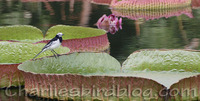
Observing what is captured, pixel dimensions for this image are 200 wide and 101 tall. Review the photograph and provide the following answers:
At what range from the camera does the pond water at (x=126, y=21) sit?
9359 millimetres

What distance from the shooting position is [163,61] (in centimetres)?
601

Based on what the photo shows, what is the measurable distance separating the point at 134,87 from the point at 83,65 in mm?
1069

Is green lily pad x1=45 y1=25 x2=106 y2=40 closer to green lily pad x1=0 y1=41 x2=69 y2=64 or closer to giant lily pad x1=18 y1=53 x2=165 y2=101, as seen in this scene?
green lily pad x1=0 y1=41 x2=69 y2=64

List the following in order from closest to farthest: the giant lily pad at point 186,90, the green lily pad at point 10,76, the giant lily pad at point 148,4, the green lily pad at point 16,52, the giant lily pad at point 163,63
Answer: the giant lily pad at point 186,90
the giant lily pad at point 163,63
the green lily pad at point 10,76
the green lily pad at point 16,52
the giant lily pad at point 148,4

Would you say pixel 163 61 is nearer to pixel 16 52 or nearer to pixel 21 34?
pixel 16 52

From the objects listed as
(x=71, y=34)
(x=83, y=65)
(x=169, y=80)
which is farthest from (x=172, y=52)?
(x=71, y=34)

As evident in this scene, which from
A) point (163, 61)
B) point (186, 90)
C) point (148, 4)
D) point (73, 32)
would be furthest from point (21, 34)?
point (148, 4)

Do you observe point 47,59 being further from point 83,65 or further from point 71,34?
point 71,34

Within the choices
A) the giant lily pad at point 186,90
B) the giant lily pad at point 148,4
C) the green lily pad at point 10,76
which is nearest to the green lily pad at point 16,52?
the green lily pad at point 10,76

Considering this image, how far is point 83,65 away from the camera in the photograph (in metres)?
6.04

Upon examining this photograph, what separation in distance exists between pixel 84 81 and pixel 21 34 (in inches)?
155

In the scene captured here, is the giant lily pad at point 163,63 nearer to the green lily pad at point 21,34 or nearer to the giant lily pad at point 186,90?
the giant lily pad at point 186,90

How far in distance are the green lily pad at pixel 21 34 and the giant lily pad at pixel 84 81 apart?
2890mm

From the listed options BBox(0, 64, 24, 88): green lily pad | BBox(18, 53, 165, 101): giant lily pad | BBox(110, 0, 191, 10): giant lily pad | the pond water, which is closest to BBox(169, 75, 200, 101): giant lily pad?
BBox(18, 53, 165, 101): giant lily pad
